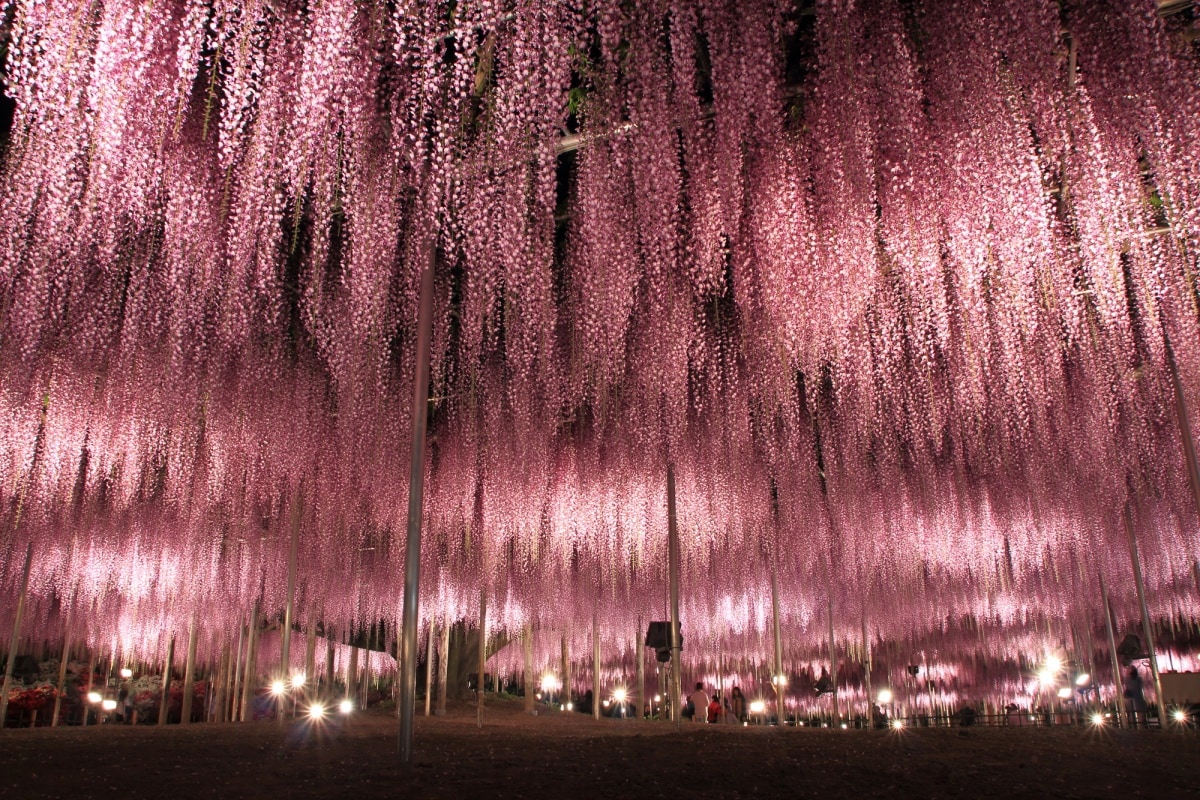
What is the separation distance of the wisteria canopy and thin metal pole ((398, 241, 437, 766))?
31.3 inches

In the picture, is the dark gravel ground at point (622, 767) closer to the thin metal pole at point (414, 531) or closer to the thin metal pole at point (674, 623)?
the thin metal pole at point (414, 531)

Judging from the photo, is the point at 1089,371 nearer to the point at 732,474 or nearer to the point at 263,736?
the point at 732,474

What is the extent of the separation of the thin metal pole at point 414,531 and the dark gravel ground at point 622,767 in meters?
0.37

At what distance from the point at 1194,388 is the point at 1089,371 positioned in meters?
1.01

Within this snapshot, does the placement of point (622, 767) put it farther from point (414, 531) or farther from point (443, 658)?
point (443, 658)

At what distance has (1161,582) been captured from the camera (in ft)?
57.3

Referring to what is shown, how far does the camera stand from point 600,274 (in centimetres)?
684

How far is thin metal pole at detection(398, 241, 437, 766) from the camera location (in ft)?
15.9

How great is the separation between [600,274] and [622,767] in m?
3.90

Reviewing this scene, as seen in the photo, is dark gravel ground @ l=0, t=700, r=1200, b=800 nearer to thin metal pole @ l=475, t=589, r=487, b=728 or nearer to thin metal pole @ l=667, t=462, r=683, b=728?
thin metal pole @ l=667, t=462, r=683, b=728

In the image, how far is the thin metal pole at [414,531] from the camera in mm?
4859

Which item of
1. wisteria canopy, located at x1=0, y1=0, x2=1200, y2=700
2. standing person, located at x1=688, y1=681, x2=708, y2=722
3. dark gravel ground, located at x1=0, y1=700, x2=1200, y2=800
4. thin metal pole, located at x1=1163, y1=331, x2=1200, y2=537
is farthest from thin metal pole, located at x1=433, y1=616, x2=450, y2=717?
thin metal pole, located at x1=1163, y1=331, x2=1200, y2=537

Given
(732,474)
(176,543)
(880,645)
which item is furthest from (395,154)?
(880,645)

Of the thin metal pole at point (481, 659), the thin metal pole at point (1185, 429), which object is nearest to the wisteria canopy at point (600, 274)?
the thin metal pole at point (1185, 429)
